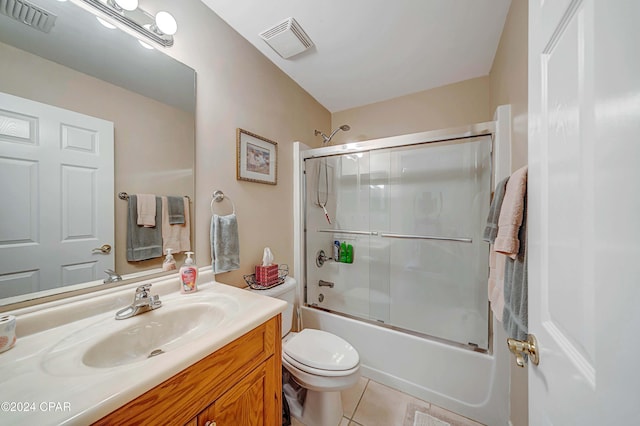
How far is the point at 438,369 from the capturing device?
1429mm

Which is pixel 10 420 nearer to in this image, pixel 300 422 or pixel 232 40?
pixel 300 422

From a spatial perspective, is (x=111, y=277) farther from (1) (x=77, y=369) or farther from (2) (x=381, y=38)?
(2) (x=381, y=38)

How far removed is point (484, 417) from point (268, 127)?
2349 millimetres

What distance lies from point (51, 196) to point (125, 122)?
1.26 feet

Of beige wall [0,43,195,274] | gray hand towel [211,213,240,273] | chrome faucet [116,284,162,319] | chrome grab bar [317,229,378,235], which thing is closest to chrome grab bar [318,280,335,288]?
chrome grab bar [317,229,378,235]

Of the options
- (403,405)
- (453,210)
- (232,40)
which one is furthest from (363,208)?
(232,40)

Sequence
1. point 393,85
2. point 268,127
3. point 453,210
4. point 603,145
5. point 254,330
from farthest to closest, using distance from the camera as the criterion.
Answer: point 393,85 → point 453,210 → point 268,127 → point 254,330 → point 603,145

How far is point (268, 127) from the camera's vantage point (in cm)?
165

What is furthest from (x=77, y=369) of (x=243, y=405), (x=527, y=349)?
(x=527, y=349)

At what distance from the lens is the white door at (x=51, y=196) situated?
27.1 inches

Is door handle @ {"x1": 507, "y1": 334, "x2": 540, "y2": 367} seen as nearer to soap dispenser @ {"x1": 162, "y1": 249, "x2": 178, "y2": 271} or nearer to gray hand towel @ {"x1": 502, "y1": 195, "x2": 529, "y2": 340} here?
gray hand towel @ {"x1": 502, "y1": 195, "x2": 529, "y2": 340}

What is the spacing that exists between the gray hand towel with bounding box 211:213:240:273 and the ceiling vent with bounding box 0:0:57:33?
91 cm

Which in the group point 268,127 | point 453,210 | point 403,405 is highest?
point 268,127

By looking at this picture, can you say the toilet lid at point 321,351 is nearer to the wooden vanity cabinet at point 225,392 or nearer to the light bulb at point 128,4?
the wooden vanity cabinet at point 225,392
